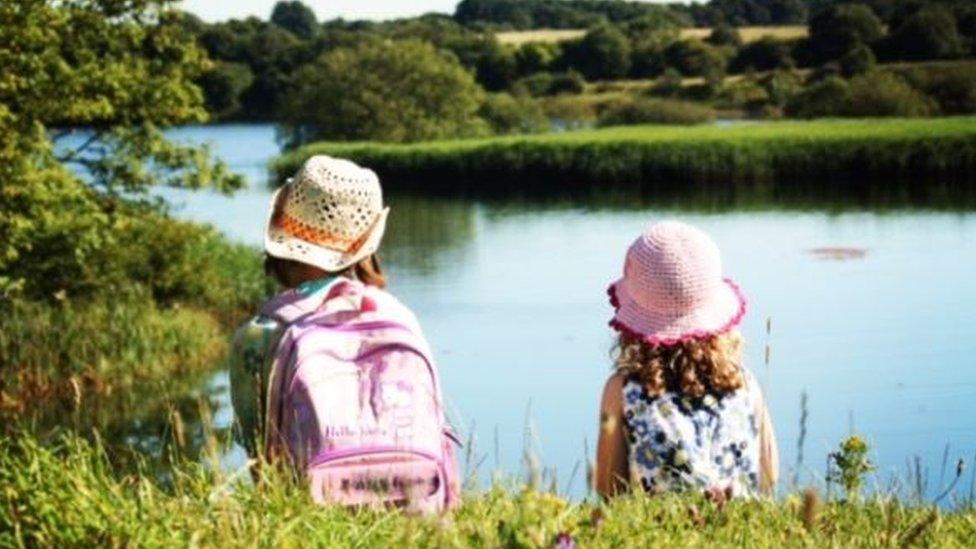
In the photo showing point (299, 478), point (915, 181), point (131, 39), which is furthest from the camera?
point (915, 181)

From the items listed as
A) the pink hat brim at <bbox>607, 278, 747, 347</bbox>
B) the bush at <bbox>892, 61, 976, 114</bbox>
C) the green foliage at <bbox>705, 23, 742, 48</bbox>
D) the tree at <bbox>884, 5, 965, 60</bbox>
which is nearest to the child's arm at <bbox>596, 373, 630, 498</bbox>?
Answer: the pink hat brim at <bbox>607, 278, 747, 347</bbox>

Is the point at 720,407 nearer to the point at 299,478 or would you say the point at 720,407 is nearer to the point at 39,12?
the point at 299,478

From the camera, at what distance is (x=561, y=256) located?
125ft

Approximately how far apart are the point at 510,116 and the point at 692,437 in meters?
78.3

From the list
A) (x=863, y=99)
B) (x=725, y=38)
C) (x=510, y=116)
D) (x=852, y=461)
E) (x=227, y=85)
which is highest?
(x=852, y=461)

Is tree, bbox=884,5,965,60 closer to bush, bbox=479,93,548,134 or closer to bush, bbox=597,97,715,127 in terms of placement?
bush, bbox=597,97,715,127

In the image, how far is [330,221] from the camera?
523 centimetres

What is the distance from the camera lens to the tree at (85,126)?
68.4 feet

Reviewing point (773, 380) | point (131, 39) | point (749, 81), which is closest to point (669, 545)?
point (773, 380)

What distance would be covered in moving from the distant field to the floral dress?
→ 308 ft

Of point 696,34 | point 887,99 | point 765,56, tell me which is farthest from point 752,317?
point 696,34

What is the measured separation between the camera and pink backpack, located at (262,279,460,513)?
16.5 feet

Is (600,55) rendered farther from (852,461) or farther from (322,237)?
(322,237)

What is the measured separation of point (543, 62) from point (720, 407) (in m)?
99.1
